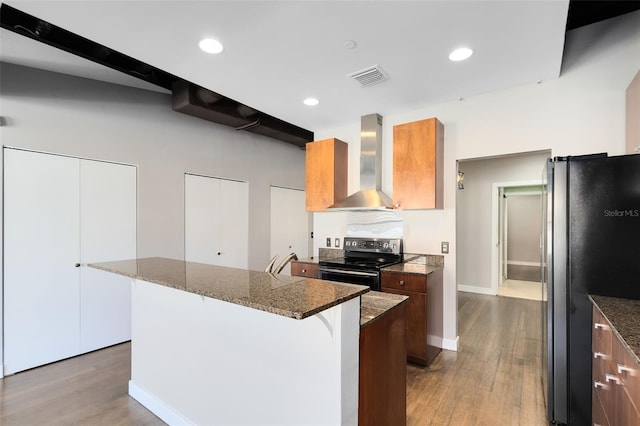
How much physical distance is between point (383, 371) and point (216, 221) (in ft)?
11.6

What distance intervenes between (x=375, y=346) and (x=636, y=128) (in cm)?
237

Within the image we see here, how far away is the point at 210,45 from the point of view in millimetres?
2129

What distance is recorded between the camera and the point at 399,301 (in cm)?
175

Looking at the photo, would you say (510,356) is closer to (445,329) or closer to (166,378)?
(445,329)

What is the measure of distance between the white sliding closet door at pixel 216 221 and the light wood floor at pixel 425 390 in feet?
4.75

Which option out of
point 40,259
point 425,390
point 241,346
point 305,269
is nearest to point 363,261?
point 305,269

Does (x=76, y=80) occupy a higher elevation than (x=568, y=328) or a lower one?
higher

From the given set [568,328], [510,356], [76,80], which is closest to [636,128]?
[568,328]

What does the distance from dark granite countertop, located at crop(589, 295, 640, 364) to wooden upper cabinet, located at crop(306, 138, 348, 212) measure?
2.54m

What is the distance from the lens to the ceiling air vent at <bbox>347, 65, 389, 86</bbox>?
97.9 inches

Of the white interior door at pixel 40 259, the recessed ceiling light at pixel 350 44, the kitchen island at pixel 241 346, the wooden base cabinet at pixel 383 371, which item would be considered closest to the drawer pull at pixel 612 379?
the wooden base cabinet at pixel 383 371

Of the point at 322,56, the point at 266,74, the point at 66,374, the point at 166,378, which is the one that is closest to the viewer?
the point at 166,378

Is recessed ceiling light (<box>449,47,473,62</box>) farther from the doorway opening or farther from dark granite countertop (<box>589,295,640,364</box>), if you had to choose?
the doorway opening

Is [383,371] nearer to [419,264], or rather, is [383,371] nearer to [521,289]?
[419,264]
